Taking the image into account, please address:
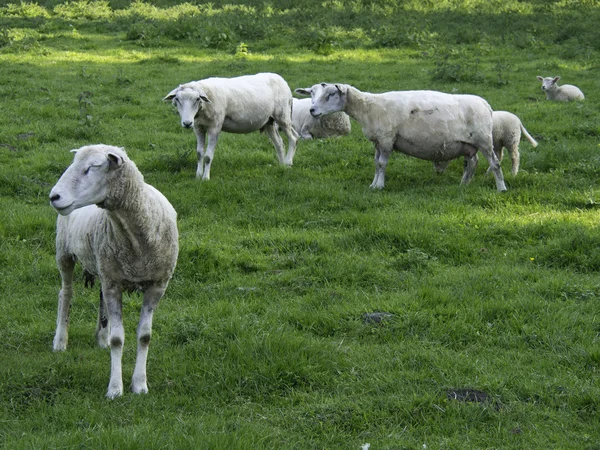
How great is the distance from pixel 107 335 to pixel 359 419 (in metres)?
2.59

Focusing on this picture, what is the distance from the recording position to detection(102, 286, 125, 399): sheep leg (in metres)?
5.84

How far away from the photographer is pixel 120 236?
592 cm

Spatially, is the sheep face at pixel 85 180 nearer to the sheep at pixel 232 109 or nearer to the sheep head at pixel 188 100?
the sheep at pixel 232 109

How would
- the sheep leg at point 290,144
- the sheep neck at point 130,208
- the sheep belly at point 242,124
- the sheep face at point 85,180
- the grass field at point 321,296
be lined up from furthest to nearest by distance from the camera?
the sheep leg at point 290,144 → the sheep belly at point 242,124 → the sheep neck at point 130,208 → the grass field at point 321,296 → the sheep face at point 85,180

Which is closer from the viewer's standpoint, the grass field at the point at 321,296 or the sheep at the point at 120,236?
the grass field at the point at 321,296

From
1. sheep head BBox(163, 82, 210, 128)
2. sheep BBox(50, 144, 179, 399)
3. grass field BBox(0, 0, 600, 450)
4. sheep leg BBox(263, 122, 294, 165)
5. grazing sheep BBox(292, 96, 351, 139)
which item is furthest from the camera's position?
grazing sheep BBox(292, 96, 351, 139)

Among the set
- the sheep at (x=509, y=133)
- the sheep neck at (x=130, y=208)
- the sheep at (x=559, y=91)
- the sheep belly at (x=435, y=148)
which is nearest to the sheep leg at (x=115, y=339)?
the sheep neck at (x=130, y=208)

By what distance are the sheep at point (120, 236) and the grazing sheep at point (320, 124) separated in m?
9.45

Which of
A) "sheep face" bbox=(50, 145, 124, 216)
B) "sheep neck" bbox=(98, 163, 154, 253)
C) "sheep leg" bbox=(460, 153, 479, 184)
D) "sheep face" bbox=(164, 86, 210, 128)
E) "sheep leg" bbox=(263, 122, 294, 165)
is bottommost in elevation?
"sheep leg" bbox=(263, 122, 294, 165)

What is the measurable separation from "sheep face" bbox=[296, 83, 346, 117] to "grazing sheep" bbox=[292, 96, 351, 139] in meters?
2.94

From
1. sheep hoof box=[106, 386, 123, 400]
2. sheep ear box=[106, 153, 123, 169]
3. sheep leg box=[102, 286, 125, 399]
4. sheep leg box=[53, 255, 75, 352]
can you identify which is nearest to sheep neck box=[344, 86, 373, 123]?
sheep leg box=[53, 255, 75, 352]

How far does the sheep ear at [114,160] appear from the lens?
18.2 feet

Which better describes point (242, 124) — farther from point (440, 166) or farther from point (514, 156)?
point (514, 156)

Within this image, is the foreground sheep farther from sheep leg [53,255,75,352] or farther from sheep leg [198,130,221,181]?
sheep leg [53,255,75,352]
